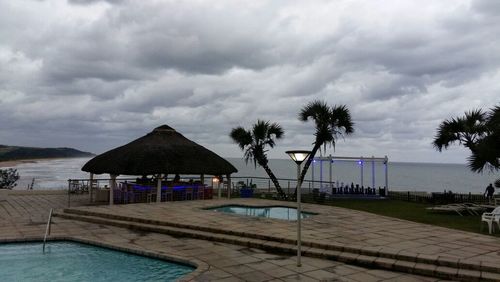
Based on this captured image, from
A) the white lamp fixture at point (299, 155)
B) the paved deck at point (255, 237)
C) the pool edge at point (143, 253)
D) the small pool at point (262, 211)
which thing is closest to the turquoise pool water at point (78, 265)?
the pool edge at point (143, 253)

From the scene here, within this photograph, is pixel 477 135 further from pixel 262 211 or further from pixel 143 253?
pixel 143 253

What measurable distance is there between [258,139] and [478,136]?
11050mm

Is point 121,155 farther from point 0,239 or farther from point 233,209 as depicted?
point 0,239

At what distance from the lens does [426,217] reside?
13656 mm

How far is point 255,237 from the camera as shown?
9227 millimetres

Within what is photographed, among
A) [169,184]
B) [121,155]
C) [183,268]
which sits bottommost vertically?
[183,268]

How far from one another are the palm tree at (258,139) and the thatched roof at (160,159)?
2355 millimetres

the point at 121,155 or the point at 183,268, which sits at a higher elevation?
the point at 121,155

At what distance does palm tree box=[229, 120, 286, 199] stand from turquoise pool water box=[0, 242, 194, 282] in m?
12.8

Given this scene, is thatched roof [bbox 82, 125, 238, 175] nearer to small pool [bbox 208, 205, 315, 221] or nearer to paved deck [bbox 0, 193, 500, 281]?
paved deck [bbox 0, 193, 500, 281]

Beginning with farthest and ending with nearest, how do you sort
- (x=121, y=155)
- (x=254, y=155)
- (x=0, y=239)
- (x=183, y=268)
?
(x=254, y=155)
(x=121, y=155)
(x=0, y=239)
(x=183, y=268)

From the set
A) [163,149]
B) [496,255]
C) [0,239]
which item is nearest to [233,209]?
[163,149]

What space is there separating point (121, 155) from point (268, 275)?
1223 cm

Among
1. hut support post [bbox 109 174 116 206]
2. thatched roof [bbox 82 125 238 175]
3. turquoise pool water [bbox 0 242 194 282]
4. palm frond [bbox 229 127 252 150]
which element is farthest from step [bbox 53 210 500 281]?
palm frond [bbox 229 127 252 150]
